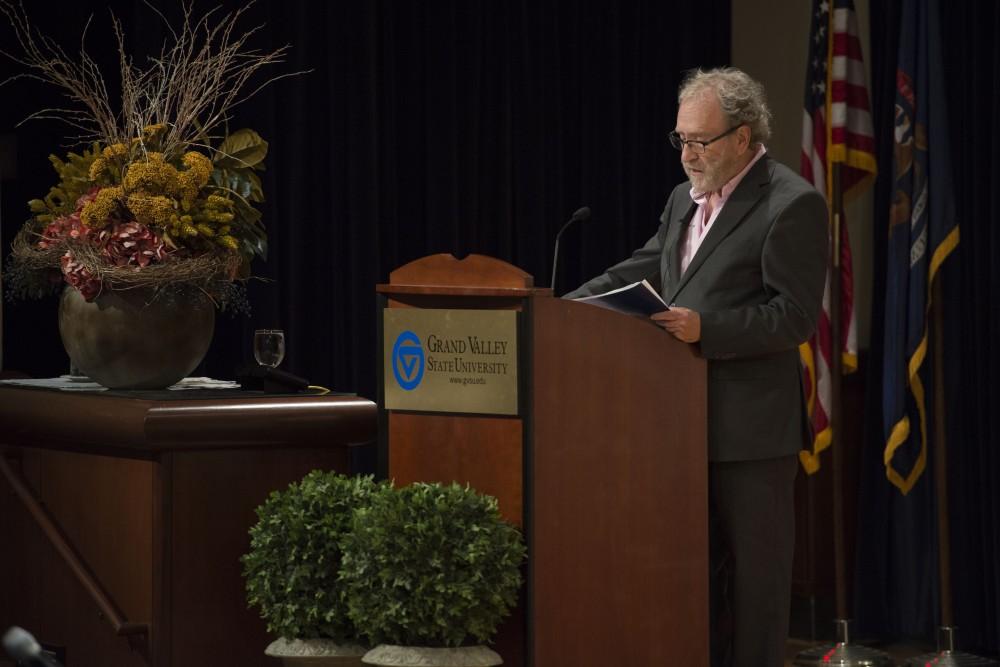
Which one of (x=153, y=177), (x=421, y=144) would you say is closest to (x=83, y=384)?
(x=153, y=177)

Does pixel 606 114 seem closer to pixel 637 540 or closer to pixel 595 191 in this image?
pixel 595 191

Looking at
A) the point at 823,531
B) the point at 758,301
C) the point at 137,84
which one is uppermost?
the point at 137,84

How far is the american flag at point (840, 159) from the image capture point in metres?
5.07

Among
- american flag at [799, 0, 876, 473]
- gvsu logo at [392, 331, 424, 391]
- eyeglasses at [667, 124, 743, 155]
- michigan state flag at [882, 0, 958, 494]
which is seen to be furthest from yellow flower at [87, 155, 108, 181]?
michigan state flag at [882, 0, 958, 494]

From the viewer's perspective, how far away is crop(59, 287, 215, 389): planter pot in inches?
129

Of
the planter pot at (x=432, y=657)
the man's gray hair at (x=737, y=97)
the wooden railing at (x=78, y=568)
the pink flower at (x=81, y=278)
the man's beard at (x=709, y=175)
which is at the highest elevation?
the man's gray hair at (x=737, y=97)

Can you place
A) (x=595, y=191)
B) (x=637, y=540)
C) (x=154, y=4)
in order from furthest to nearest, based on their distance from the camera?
(x=595, y=191), (x=154, y=4), (x=637, y=540)

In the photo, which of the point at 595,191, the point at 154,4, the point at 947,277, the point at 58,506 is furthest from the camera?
the point at 595,191

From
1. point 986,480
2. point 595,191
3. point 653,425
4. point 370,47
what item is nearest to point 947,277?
point 986,480

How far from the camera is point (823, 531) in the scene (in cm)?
547

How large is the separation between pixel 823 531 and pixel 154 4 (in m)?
2.96

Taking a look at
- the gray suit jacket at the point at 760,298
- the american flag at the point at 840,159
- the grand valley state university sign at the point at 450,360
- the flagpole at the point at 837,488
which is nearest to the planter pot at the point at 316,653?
the grand valley state university sign at the point at 450,360

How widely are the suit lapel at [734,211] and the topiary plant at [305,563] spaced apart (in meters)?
0.83

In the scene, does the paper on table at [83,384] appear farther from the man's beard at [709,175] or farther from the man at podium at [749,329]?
the man's beard at [709,175]
